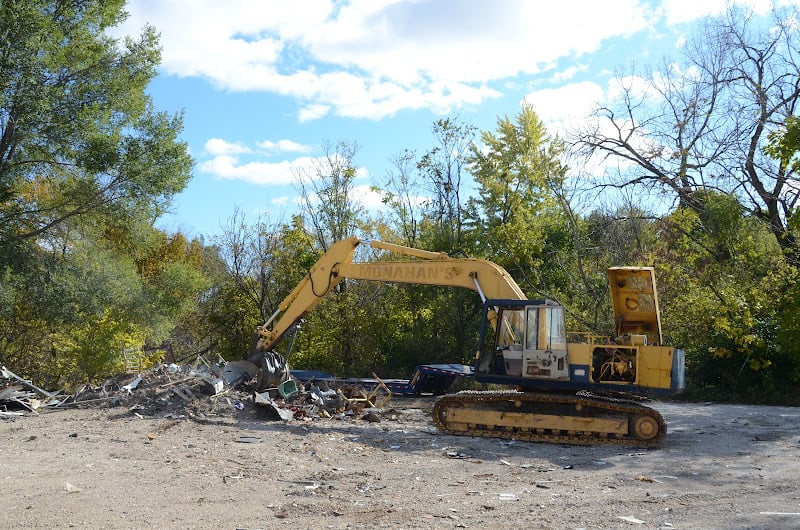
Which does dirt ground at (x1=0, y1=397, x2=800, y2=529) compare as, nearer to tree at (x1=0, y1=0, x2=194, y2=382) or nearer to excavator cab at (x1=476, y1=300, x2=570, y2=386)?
excavator cab at (x1=476, y1=300, x2=570, y2=386)

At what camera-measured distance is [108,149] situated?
1922 centimetres

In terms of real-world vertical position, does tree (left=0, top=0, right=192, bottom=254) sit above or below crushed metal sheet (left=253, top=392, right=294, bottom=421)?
above

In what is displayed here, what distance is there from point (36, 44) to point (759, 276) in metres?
19.5

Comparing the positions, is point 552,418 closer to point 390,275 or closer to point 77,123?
point 390,275

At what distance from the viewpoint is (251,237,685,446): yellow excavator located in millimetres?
10844

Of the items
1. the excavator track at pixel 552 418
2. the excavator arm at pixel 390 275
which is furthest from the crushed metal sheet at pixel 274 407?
the excavator track at pixel 552 418

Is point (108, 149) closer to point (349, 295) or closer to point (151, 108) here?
point (151, 108)

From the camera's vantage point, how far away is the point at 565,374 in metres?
11.2

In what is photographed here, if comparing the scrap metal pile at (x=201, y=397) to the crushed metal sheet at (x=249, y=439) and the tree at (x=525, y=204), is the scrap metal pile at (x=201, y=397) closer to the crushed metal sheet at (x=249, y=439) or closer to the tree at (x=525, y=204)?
the crushed metal sheet at (x=249, y=439)

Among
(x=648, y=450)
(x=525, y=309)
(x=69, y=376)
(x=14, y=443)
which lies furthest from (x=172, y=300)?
(x=648, y=450)

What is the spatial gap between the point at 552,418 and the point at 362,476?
398 cm

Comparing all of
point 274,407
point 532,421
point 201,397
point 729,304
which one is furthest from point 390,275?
point 729,304

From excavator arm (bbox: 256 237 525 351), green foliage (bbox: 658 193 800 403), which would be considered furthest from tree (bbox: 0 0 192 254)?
green foliage (bbox: 658 193 800 403)

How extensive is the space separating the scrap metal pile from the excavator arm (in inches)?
44.9
